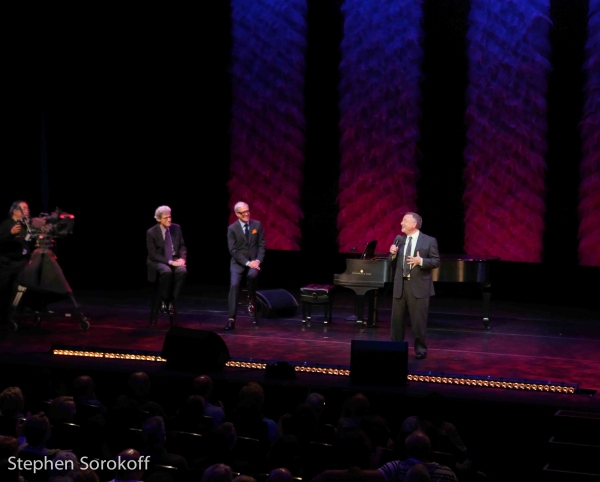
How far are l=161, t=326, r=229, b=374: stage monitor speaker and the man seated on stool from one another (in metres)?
Answer: 3.15

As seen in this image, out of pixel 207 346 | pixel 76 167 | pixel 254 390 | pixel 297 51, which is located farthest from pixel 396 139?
pixel 254 390

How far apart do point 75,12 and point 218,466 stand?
10.7 m

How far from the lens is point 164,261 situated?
993 cm

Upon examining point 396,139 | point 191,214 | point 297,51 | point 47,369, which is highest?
point 297,51

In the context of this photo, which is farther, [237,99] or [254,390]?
[237,99]

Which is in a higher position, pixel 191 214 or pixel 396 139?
pixel 396 139

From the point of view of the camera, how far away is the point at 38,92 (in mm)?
12984

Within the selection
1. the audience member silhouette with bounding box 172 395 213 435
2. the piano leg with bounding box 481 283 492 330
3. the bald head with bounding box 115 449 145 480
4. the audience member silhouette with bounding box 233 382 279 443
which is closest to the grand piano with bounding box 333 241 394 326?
the piano leg with bounding box 481 283 492 330

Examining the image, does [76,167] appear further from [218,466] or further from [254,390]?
[218,466]

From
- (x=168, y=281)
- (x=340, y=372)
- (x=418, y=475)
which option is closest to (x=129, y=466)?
(x=418, y=475)

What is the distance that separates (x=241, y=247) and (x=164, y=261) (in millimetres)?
909

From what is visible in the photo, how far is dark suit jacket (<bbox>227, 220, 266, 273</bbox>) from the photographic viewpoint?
10031 millimetres

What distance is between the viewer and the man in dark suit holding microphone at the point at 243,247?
998cm

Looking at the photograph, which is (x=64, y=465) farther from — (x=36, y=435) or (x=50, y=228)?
(x=50, y=228)
